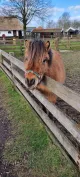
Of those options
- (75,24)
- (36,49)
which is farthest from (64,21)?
(36,49)

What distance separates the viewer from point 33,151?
350 centimetres

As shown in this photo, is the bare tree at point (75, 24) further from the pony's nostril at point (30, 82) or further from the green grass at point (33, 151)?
the pony's nostril at point (30, 82)

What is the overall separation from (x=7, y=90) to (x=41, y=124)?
313 cm

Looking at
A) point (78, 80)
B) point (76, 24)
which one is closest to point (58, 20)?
point (76, 24)

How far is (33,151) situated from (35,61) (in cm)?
134

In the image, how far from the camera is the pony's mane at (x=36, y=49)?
10.5ft

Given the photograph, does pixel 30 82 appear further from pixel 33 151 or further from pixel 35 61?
pixel 33 151

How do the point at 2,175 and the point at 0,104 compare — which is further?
the point at 0,104

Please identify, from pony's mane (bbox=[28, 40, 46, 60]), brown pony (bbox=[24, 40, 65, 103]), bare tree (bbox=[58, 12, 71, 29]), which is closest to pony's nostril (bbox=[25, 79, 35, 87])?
brown pony (bbox=[24, 40, 65, 103])

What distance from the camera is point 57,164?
123 inches

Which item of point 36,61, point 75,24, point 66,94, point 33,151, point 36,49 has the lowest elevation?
point 33,151

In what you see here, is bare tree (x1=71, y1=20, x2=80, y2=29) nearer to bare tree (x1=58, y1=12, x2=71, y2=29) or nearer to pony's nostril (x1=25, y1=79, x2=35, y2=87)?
bare tree (x1=58, y1=12, x2=71, y2=29)

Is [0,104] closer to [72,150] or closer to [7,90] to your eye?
[7,90]

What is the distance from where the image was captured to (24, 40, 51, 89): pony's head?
3.13 m
